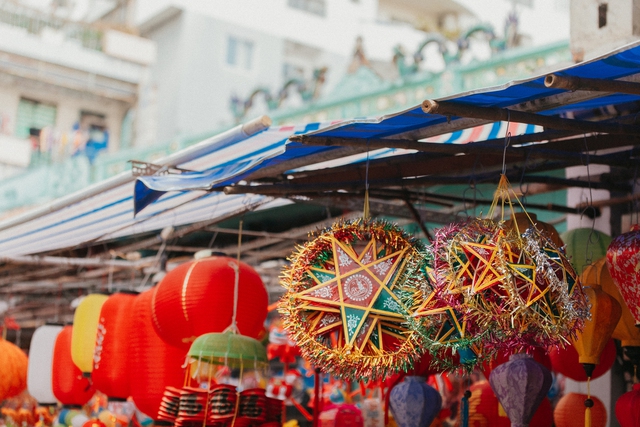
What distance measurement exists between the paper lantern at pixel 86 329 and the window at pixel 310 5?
15.6 metres

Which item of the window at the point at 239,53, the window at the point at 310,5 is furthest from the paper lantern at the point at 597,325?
the window at the point at 310,5

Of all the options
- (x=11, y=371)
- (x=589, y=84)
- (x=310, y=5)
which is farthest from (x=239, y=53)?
(x=589, y=84)

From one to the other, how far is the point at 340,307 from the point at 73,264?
16.4ft

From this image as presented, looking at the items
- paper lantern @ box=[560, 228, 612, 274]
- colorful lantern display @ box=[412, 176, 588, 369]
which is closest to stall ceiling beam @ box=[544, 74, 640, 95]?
colorful lantern display @ box=[412, 176, 588, 369]

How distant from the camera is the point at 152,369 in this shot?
5117mm

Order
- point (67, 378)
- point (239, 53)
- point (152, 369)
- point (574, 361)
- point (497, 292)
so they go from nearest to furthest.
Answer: point (497, 292)
point (574, 361)
point (152, 369)
point (67, 378)
point (239, 53)

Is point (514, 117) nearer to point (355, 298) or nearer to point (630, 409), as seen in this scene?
point (355, 298)

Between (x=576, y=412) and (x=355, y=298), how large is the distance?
1615 mm

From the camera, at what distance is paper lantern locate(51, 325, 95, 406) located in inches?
256

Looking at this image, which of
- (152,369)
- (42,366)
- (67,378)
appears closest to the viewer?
(152,369)

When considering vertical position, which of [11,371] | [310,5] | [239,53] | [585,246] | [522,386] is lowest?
[11,371]

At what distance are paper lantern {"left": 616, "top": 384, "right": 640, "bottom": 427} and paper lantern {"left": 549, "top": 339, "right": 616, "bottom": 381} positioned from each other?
0.50 meters

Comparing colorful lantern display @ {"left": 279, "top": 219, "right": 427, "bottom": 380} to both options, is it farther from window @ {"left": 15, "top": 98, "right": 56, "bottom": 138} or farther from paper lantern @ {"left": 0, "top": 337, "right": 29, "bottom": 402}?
window @ {"left": 15, "top": 98, "right": 56, "bottom": 138}

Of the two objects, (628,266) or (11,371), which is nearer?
(628,266)
